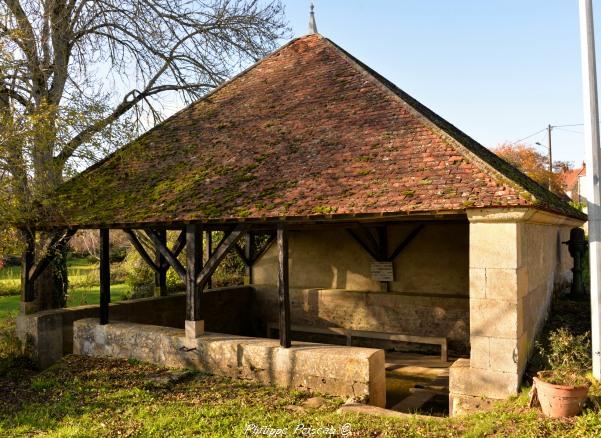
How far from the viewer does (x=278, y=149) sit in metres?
7.77

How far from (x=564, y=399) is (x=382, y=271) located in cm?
609

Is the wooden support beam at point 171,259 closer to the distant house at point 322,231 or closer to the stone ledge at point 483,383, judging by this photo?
the distant house at point 322,231

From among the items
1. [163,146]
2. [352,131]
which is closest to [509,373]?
[352,131]

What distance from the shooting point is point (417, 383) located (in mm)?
8133

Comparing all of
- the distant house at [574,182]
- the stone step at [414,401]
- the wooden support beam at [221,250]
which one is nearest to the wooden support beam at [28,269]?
the wooden support beam at [221,250]

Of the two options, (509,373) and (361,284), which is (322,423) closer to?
(509,373)

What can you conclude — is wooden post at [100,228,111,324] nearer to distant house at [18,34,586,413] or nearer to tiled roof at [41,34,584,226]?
distant house at [18,34,586,413]

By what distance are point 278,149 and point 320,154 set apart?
892 mm

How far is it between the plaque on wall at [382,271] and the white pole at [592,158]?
5.26 meters

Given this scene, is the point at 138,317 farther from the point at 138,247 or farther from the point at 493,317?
the point at 493,317

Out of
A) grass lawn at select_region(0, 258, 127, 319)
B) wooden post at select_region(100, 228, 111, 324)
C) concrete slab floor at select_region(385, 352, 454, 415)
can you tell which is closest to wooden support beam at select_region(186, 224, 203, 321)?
wooden post at select_region(100, 228, 111, 324)

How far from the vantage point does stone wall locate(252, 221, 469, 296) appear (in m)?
9.80

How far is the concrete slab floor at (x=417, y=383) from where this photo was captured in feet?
22.6

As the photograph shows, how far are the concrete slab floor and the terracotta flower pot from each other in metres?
1.86
